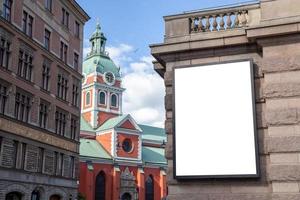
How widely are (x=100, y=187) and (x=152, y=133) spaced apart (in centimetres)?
2914

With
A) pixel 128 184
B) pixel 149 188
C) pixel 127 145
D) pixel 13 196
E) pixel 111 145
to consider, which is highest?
pixel 127 145

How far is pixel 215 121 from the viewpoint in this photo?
12.0m

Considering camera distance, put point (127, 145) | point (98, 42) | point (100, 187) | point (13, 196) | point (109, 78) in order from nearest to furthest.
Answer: point (13, 196) → point (100, 187) → point (127, 145) → point (109, 78) → point (98, 42)

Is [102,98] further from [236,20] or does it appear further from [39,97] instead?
[236,20]

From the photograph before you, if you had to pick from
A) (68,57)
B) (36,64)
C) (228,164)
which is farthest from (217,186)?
(68,57)

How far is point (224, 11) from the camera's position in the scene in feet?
41.8

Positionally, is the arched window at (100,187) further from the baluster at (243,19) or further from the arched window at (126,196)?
the baluster at (243,19)

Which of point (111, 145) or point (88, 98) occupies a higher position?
point (88, 98)

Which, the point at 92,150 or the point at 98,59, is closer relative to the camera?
the point at 92,150

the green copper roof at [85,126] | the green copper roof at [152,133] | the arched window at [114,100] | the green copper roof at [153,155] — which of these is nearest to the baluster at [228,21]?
the green copper roof at [153,155]

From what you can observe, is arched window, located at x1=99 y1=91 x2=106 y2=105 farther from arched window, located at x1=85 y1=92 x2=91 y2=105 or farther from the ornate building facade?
the ornate building facade

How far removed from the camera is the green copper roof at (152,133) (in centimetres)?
9388

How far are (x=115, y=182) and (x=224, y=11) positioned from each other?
61295 mm

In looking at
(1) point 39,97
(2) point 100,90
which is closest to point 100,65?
(2) point 100,90
